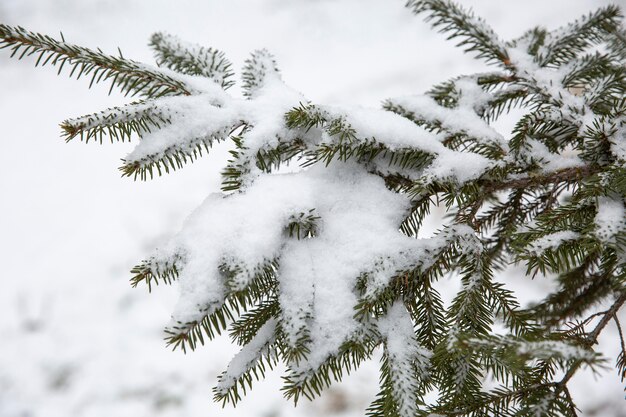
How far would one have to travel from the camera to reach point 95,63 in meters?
0.84

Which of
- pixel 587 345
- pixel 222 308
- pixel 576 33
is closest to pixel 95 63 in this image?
pixel 222 308

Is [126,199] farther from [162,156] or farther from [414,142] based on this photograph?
[414,142]

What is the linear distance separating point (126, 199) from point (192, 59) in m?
2.59

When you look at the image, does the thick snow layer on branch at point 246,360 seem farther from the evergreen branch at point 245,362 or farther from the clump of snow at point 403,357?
the clump of snow at point 403,357

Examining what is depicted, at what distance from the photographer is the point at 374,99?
3764 millimetres

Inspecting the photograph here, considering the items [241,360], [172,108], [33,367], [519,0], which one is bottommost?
[241,360]

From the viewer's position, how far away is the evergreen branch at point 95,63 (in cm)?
79

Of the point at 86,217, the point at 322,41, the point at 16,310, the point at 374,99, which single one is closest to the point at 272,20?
the point at 322,41

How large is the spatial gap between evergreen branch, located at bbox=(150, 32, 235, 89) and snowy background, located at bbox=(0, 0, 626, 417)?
5.57ft

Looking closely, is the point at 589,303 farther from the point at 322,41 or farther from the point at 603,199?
the point at 322,41

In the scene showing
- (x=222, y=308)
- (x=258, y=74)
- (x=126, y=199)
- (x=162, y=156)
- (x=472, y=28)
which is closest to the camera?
(x=222, y=308)

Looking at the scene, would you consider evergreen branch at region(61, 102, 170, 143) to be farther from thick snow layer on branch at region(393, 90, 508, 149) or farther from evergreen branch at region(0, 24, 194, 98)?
thick snow layer on branch at region(393, 90, 508, 149)

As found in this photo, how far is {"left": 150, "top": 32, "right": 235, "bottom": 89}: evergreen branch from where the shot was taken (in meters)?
1.05

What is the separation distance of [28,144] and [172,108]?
12.3 feet
